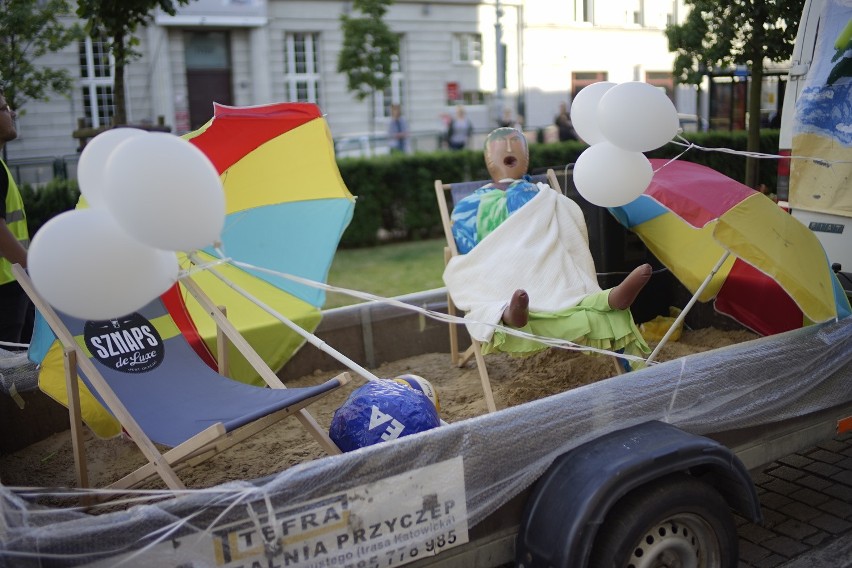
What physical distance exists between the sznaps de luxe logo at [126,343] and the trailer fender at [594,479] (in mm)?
1705

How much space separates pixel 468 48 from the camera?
2828 centimetres

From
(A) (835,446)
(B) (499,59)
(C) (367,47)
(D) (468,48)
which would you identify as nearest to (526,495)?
(A) (835,446)

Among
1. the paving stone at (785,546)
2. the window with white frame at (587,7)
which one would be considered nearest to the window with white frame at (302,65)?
the window with white frame at (587,7)

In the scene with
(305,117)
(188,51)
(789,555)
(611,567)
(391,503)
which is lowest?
(789,555)

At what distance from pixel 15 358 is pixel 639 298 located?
3235mm

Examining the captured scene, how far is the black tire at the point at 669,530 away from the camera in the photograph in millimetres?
2543

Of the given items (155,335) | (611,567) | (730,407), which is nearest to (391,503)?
Result: (611,567)

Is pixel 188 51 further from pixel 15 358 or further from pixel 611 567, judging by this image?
pixel 611 567

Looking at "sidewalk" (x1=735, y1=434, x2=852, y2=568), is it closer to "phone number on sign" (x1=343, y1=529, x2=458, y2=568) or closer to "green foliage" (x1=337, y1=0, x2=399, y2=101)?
"phone number on sign" (x1=343, y1=529, x2=458, y2=568)

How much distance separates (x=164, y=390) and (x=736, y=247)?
2257 mm

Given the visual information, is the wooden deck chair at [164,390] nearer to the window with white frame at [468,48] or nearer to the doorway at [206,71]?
the doorway at [206,71]

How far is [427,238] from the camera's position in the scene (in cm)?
1186

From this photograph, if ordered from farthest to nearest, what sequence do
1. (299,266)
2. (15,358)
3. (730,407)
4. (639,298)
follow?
(639,298), (299,266), (15,358), (730,407)

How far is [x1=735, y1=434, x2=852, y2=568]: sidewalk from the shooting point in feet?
11.1
